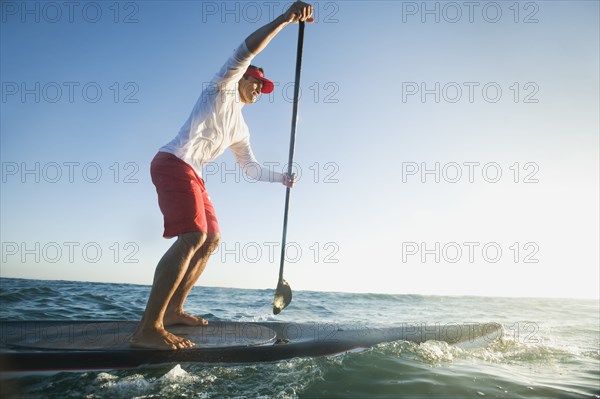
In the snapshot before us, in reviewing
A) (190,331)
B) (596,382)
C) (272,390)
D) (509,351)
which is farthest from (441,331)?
(190,331)

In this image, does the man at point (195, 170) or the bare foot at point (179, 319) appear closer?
the man at point (195, 170)

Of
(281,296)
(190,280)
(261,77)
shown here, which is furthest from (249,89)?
(281,296)

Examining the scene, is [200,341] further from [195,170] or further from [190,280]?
[195,170]

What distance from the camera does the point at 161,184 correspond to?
3.08 m

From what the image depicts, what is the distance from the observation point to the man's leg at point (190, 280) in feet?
11.5

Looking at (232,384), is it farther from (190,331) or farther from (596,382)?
(596,382)

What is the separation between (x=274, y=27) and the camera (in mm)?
2865

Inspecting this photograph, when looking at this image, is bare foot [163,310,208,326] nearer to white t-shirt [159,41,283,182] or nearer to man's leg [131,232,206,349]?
man's leg [131,232,206,349]

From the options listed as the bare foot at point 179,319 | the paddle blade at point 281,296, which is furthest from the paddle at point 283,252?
the bare foot at point 179,319

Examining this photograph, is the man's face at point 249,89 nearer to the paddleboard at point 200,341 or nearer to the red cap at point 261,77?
the red cap at point 261,77

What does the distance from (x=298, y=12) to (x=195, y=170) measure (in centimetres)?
150

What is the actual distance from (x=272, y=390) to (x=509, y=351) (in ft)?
9.58

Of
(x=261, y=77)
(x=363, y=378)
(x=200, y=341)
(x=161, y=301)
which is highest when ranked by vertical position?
(x=261, y=77)

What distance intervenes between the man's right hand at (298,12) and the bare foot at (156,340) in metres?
2.57
